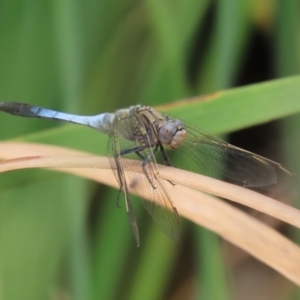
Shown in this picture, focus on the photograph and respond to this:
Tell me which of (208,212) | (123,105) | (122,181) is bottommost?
(208,212)

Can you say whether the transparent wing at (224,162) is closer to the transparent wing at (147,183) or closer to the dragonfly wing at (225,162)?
the dragonfly wing at (225,162)

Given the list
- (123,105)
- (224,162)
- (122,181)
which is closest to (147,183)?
(122,181)

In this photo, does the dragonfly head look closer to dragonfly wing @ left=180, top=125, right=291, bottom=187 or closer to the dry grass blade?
dragonfly wing @ left=180, top=125, right=291, bottom=187

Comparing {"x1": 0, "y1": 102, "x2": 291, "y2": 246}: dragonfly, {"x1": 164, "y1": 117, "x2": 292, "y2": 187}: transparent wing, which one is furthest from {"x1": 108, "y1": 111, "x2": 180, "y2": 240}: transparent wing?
{"x1": 164, "y1": 117, "x2": 292, "y2": 187}: transparent wing

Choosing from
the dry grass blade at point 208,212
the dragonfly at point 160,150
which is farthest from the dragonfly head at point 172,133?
the dry grass blade at point 208,212

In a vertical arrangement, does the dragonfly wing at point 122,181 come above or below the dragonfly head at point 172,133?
below

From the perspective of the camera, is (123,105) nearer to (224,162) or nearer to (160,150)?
(160,150)
